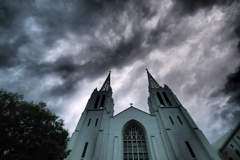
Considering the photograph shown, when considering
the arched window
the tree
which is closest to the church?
the arched window

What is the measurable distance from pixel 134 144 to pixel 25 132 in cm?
1334

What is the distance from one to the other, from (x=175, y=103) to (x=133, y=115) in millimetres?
8879

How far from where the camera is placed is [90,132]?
16484mm

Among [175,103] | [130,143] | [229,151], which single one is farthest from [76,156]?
[229,151]

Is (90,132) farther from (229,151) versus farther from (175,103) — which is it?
(229,151)

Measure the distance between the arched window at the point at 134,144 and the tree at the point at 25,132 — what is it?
8.86 metres

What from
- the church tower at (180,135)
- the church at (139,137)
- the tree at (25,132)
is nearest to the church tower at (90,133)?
the church at (139,137)

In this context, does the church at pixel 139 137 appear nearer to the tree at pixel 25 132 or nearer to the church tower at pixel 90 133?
the church tower at pixel 90 133

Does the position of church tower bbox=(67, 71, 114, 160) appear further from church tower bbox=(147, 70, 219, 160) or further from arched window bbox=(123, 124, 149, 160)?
church tower bbox=(147, 70, 219, 160)

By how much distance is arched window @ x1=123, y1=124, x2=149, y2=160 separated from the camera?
46.7 feet

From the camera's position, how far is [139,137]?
53.9 feet

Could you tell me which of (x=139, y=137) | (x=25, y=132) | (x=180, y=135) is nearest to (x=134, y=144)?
(x=139, y=137)

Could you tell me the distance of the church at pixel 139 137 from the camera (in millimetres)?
13430

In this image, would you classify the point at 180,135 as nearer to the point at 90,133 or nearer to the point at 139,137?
the point at 139,137
